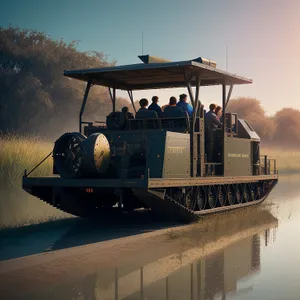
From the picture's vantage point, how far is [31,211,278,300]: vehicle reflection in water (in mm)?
7078

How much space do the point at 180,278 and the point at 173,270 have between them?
0.51m

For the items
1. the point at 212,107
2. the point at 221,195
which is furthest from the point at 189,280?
the point at 212,107

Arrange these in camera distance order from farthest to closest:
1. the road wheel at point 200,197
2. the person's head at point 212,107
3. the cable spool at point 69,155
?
the person's head at point 212,107 < the road wheel at point 200,197 < the cable spool at point 69,155

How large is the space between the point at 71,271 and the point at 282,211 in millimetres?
9481

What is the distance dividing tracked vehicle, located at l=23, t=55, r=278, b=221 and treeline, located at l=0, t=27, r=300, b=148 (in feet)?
105

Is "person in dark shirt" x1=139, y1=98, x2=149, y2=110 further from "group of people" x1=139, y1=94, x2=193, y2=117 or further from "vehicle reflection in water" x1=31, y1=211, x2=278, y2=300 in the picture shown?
"vehicle reflection in water" x1=31, y1=211, x2=278, y2=300

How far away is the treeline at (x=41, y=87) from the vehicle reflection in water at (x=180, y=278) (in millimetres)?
38188

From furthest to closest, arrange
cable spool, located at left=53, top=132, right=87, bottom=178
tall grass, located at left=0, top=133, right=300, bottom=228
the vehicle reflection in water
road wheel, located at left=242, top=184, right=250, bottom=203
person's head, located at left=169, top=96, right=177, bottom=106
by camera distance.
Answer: road wheel, located at left=242, top=184, right=250, bottom=203 → tall grass, located at left=0, top=133, right=300, bottom=228 → person's head, located at left=169, top=96, right=177, bottom=106 → cable spool, located at left=53, top=132, right=87, bottom=178 → the vehicle reflection in water

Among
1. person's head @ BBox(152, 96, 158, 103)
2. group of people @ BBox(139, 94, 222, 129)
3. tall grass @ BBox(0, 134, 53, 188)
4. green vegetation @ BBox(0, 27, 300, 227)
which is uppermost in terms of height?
green vegetation @ BBox(0, 27, 300, 227)

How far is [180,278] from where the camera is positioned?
26.0 ft

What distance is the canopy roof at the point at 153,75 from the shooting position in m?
13.7

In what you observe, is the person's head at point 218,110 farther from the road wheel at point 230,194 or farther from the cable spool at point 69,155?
the cable spool at point 69,155

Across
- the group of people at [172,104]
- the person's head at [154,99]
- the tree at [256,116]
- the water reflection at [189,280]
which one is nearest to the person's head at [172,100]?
the group of people at [172,104]

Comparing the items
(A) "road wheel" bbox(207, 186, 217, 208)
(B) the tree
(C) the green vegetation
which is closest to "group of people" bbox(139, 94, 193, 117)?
(A) "road wheel" bbox(207, 186, 217, 208)
